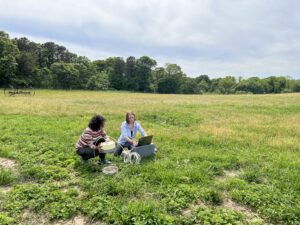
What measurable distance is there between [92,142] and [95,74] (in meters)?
82.3

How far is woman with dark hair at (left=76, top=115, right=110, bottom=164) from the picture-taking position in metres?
7.14

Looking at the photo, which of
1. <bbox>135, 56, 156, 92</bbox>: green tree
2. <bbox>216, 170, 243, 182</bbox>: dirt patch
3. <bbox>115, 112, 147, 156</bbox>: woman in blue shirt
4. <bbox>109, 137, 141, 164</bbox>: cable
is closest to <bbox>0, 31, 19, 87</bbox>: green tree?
<bbox>135, 56, 156, 92</bbox>: green tree

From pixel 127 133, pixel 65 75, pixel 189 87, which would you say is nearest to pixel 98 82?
pixel 65 75

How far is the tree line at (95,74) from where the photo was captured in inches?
2677

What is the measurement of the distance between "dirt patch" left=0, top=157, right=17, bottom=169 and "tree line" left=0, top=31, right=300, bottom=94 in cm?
6209

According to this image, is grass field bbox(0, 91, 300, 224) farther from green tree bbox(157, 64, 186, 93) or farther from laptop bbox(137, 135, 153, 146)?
green tree bbox(157, 64, 186, 93)

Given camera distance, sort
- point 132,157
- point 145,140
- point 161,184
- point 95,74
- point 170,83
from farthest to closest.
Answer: point 170,83, point 95,74, point 145,140, point 132,157, point 161,184

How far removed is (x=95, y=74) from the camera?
86.7 meters

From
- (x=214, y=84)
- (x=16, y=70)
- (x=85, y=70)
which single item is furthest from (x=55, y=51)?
(x=214, y=84)

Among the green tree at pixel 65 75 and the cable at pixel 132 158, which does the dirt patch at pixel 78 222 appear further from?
the green tree at pixel 65 75

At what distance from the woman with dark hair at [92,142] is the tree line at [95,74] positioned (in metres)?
63.7

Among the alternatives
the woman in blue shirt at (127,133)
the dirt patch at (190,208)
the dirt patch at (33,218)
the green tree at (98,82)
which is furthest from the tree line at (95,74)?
the dirt patch at (190,208)

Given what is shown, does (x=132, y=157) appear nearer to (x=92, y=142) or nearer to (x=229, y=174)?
A: (x=92, y=142)

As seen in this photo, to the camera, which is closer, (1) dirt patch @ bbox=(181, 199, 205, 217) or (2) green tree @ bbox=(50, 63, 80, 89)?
(1) dirt patch @ bbox=(181, 199, 205, 217)
